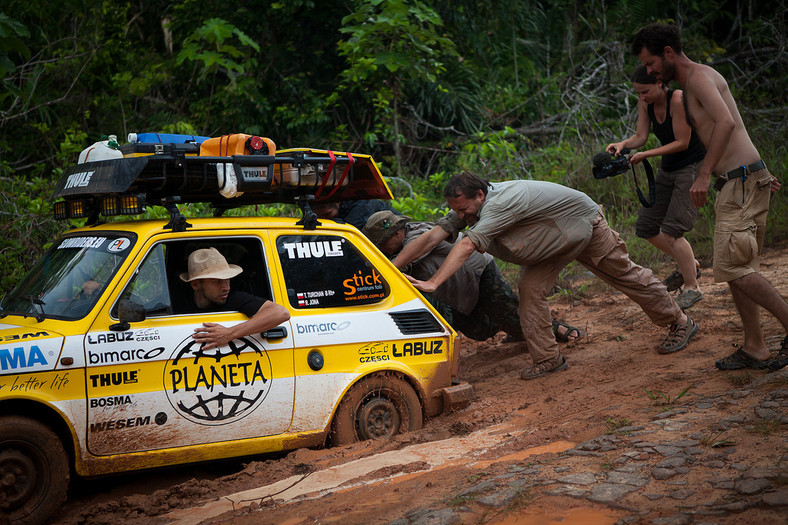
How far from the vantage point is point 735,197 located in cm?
510

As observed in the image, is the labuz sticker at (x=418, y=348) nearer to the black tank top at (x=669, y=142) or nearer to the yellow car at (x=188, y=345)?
the yellow car at (x=188, y=345)

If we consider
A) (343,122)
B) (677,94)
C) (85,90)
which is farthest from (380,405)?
(85,90)

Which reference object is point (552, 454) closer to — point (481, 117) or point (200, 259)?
point (200, 259)

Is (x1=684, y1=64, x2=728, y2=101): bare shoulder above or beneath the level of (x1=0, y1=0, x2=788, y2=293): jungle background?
beneath

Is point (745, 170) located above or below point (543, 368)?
above

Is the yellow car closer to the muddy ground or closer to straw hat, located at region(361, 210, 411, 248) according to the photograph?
the muddy ground

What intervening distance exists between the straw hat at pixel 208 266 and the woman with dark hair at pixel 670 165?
11.1 ft

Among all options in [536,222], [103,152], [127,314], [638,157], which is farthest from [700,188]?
[103,152]

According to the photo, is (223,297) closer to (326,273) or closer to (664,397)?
(326,273)

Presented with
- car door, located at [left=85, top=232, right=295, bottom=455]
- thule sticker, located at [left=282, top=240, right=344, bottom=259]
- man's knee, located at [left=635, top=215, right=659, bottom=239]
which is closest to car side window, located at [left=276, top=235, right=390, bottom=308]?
thule sticker, located at [left=282, top=240, right=344, bottom=259]

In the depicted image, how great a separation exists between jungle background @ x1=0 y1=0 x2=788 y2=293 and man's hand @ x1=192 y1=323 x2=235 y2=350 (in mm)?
4735

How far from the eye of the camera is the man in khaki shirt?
5621mm

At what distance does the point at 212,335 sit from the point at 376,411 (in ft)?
4.03

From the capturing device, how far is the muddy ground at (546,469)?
3438mm
